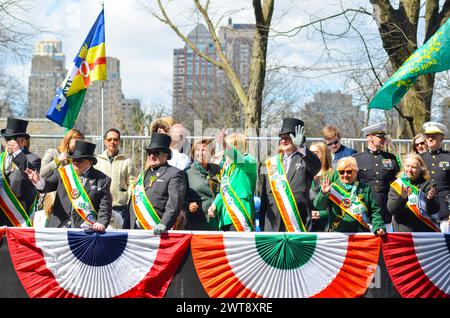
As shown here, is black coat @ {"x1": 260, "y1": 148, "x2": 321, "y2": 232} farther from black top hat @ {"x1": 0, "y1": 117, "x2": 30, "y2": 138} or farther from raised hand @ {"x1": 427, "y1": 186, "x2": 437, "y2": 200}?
black top hat @ {"x1": 0, "y1": 117, "x2": 30, "y2": 138}

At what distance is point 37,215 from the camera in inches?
313

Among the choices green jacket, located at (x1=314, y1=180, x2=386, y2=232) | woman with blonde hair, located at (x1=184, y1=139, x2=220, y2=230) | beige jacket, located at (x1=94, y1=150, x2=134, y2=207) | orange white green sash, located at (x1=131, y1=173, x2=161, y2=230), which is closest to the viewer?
green jacket, located at (x1=314, y1=180, x2=386, y2=232)

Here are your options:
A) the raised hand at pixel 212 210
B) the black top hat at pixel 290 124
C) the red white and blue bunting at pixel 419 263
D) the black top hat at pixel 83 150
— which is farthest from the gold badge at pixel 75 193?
the red white and blue bunting at pixel 419 263

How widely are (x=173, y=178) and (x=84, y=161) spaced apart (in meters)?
0.91

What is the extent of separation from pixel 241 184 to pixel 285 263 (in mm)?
1128

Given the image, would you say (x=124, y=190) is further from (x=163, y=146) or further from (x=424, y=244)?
(x=424, y=244)

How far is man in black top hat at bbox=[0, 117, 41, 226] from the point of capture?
7496 millimetres

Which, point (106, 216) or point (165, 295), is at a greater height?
point (106, 216)

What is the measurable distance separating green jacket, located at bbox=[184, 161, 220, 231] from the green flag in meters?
1.97

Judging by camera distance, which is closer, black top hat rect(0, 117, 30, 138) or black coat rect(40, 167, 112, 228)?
black coat rect(40, 167, 112, 228)

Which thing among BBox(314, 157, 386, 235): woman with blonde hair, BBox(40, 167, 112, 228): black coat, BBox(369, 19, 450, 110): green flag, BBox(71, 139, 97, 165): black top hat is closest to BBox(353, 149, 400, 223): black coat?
BBox(369, 19, 450, 110): green flag
